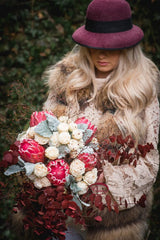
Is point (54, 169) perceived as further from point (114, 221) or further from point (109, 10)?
point (109, 10)

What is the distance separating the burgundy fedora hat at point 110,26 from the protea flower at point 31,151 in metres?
0.71

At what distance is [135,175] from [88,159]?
0.52 metres

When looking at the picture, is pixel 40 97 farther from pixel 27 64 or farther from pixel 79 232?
pixel 79 232

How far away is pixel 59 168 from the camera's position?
42.5 inches

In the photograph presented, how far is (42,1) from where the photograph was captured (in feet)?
10.6

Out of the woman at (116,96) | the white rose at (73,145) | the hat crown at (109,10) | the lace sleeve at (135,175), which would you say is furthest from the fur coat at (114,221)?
the hat crown at (109,10)

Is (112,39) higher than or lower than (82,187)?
higher

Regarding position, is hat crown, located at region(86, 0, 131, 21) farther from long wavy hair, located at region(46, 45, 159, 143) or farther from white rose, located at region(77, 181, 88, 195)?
white rose, located at region(77, 181, 88, 195)

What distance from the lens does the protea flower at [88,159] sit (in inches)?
43.2

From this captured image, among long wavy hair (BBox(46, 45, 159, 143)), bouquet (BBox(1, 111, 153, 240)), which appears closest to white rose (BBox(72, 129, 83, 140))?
bouquet (BBox(1, 111, 153, 240))

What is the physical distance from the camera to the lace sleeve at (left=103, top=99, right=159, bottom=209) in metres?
1.41

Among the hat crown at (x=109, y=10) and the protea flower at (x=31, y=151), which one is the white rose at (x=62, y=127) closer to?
the protea flower at (x=31, y=151)

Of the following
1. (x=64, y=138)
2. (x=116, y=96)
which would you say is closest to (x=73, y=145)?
(x=64, y=138)

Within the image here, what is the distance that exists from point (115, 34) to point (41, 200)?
3.36 ft
